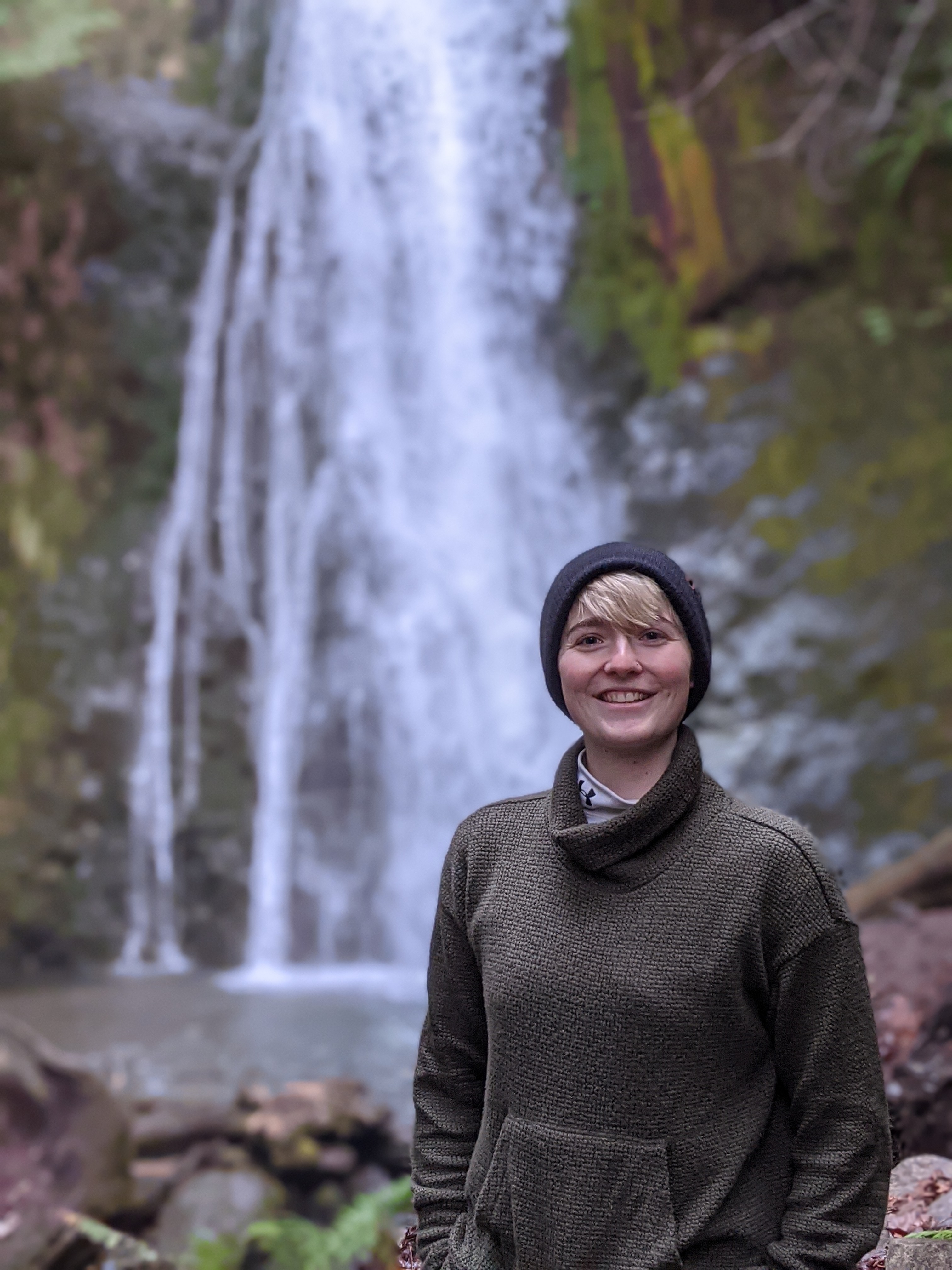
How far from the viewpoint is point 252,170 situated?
20.5 feet

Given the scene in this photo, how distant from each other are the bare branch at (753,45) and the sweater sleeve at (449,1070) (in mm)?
5437

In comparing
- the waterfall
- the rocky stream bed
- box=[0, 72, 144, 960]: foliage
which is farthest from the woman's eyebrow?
box=[0, 72, 144, 960]: foliage

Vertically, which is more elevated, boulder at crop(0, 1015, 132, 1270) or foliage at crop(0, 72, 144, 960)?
foliage at crop(0, 72, 144, 960)

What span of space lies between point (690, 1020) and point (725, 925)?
0.36 feet

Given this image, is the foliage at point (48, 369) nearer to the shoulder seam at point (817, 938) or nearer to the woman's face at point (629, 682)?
the woman's face at point (629, 682)

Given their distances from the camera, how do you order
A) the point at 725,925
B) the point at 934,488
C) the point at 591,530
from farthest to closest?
1. the point at 591,530
2. the point at 934,488
3. the point at 725,925

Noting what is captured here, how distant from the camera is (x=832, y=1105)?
126 cm

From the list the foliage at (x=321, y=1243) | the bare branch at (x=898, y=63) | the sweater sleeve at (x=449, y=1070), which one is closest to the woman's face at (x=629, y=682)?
the sweater sleeve at (x=449, y=1070)

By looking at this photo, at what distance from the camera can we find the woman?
1.26 metres

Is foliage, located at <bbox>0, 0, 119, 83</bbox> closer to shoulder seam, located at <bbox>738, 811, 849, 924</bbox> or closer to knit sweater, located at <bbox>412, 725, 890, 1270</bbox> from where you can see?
knit sweater, located at <bbox>412, 725, 890, 1270</bbox>

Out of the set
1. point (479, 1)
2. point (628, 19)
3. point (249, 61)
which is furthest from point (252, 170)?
point (628, 19)

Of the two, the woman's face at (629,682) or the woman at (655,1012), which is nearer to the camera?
the woman at (655,1012)

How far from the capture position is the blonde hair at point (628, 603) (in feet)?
4.51

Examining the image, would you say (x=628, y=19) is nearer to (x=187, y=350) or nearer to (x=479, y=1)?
(x=479, y=1)
